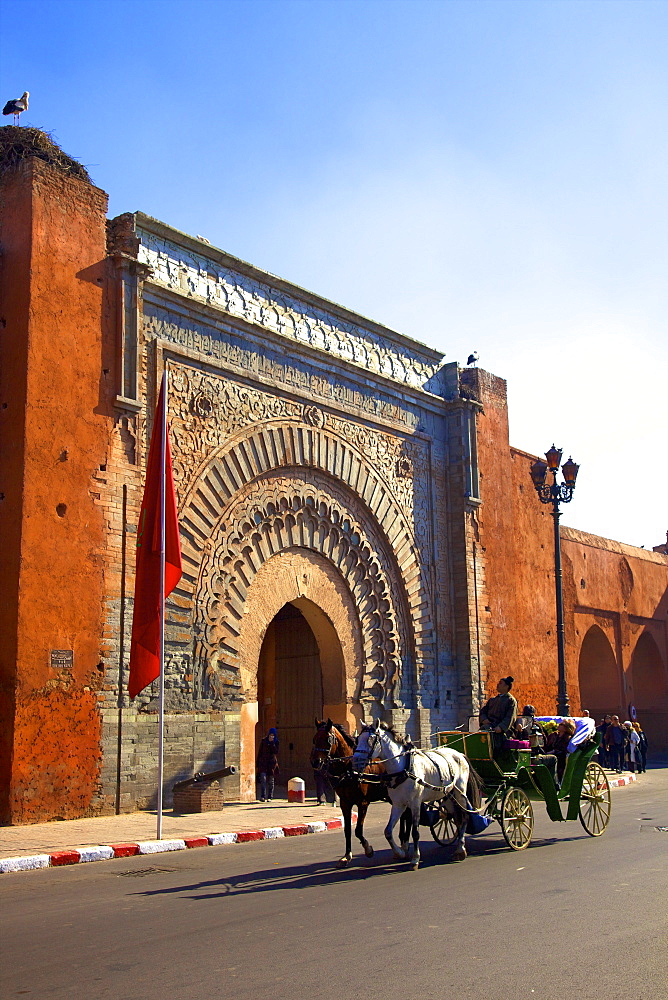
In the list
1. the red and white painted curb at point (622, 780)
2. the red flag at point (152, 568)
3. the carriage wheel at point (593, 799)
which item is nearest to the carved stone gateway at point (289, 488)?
the red flag at point (152, 568)

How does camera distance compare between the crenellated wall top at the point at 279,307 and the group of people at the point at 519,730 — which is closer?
the group of people at the point at 519,730

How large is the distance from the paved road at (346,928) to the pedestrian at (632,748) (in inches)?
477

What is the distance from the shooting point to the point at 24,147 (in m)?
11.7

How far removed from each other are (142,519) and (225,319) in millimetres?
3873

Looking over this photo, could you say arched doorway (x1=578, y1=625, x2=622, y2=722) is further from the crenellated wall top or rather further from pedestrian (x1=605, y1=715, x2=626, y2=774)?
the crenellated wall top

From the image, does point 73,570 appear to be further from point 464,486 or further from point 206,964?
point 464,486

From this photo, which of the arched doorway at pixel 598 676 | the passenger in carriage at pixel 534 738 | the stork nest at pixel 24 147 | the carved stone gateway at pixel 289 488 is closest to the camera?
the passenger in carriage at pixel 534 738

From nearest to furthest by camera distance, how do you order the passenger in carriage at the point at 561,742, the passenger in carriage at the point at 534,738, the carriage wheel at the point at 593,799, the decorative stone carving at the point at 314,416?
→ the passenger in carriage at the point at 534,738
the carriage wheel at the point at 593,799
the passenger in carriage at the point at 561,742
the decorative stone carving at the point at 314,416

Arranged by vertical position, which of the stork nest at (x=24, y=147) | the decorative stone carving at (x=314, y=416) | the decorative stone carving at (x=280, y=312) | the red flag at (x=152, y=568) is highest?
the stork nest at (x=24, y=147)

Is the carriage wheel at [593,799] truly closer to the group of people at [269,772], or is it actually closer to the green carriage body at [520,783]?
the green carriage body at [520,783]

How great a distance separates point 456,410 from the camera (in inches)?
730

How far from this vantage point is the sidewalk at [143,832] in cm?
842

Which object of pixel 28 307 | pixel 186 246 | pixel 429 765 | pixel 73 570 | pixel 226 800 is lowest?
pixel 226 800

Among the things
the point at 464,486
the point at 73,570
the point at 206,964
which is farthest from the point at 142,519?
the point at 464,486
